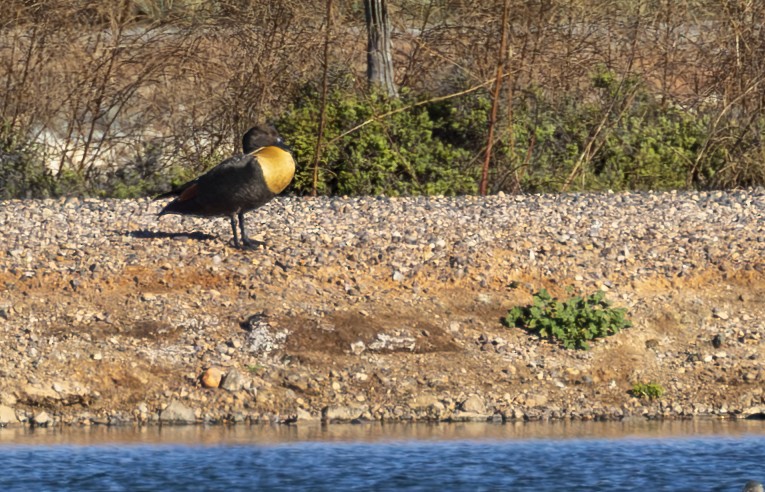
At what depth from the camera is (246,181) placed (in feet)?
32.6

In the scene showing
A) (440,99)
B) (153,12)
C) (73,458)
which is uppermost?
(153,12)

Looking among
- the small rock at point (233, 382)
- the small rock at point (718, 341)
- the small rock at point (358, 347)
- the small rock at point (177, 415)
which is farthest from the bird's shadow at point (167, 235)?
the small rock at point (718, 341)

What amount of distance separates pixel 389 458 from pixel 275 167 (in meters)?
3.08

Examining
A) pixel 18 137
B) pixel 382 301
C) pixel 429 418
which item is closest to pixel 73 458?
pixel 429 418

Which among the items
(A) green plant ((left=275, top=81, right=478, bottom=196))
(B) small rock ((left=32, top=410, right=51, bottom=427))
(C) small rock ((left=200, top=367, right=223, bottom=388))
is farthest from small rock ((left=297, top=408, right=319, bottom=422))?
(A) green plant ((left=275, top=81, right=478, bottom=196))

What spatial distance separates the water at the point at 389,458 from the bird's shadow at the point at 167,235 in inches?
107

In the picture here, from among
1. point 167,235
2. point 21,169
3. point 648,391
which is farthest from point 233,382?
point 21,169

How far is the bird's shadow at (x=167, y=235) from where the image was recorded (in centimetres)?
1098

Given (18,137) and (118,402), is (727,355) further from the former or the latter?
(18,137)

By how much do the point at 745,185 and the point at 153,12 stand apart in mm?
7031

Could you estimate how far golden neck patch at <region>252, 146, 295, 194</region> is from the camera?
391 inches

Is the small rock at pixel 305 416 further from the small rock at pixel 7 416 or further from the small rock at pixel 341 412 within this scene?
the small rock at pixel 7 416

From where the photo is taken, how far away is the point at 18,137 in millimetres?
14594

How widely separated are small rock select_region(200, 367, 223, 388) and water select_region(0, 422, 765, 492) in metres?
0.59
